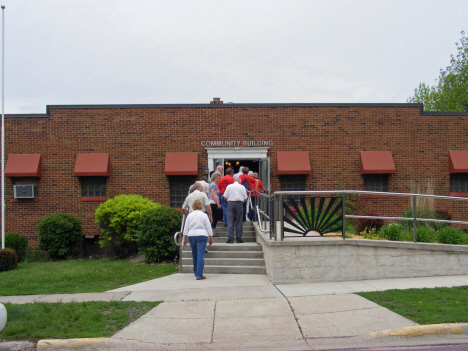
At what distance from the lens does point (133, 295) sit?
329 inches

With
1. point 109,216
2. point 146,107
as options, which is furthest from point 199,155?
point 109,216

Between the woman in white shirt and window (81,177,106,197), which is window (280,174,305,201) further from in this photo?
the woman in white shirt

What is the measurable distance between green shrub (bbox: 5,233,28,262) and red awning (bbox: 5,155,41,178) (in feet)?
7.22

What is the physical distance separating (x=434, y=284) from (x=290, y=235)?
297 cm

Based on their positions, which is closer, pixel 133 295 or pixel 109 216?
pixel 133 295

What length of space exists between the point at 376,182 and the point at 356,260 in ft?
25.9

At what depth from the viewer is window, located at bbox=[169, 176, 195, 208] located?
16.7 m

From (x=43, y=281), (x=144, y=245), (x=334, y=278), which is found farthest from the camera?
(x=144, y=245)

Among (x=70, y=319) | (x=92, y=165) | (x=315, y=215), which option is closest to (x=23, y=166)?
(x=92, y=165)

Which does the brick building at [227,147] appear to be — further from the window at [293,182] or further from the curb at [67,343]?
the curb at [67,343]

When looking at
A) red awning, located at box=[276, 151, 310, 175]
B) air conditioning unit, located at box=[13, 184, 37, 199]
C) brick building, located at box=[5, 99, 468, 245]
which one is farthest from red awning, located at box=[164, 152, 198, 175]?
air conditioning unit, located at box=[13, 184, 37, 199]

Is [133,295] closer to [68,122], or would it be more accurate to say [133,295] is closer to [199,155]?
[199,155]

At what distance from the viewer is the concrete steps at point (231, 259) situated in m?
10.6

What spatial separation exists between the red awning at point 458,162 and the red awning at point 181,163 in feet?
30.0
